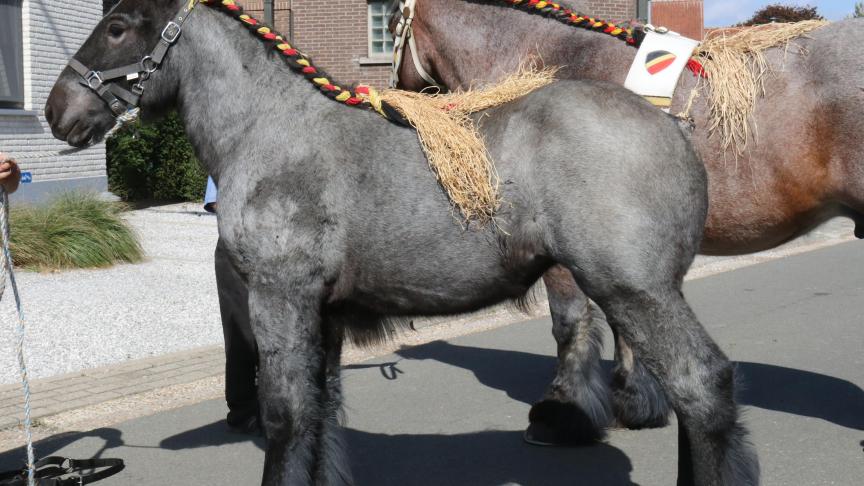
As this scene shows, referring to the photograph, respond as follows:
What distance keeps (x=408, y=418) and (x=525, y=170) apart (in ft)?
8.86

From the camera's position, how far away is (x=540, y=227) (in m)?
3.22

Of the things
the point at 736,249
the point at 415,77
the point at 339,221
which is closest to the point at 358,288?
the point at 339,221

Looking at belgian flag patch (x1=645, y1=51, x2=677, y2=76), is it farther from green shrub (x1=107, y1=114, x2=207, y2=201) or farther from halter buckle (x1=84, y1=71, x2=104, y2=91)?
green shrub (x1=107, y1=114, x2=207, y2=201)

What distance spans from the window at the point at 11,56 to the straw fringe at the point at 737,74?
1191 centimetres

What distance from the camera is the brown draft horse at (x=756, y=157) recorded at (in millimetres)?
4223

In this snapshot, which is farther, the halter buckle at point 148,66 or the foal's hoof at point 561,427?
the foal's hoof at point 561,427

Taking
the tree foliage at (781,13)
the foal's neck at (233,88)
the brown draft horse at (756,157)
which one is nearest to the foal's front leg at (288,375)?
the foal's neck at (233,88)

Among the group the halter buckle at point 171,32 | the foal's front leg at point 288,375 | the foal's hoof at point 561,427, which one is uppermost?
the halter buckle at point 171,32

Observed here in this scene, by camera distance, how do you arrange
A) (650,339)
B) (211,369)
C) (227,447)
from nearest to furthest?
(650,339) → (227,447) → (211,369)

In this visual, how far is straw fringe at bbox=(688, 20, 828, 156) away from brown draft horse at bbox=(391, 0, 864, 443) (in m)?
0.04

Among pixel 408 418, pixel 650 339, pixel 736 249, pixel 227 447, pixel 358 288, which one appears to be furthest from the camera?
pixel 408 418

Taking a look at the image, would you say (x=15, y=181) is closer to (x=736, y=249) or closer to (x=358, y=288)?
(x=358, y=288)

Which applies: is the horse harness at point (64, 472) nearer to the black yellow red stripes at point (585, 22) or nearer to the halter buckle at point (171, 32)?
the halter buckle at point (171, 32)

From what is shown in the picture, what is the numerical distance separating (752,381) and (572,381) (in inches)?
73.1
